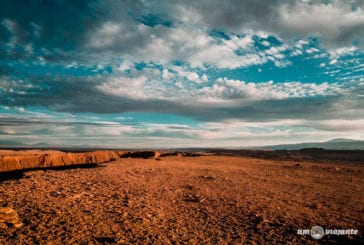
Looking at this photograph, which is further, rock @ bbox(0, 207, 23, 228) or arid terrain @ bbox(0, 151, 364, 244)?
rock @ bbox(0, 207, 23, 228)

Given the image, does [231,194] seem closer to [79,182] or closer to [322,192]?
[322,192]

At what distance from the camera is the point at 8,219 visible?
6.94 meters

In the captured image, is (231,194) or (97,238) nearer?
(97,238)

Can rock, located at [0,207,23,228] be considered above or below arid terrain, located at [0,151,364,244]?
above

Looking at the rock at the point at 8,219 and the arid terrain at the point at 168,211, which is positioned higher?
the rock at the point at 8,219

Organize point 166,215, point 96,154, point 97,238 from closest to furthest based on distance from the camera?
point 97,238 → point 166,215 → point 96,154

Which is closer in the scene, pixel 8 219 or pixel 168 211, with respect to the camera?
pixel 8 219

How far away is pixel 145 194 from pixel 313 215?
23.6ft

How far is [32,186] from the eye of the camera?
469 inches

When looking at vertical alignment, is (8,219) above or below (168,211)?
above

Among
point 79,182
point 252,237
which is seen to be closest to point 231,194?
point 252,237

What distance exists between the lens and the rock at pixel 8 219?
22.5 ft

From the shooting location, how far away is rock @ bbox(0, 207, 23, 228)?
22.5ft

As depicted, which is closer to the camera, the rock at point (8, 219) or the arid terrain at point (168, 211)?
the arid terrain at point (168, 211)
